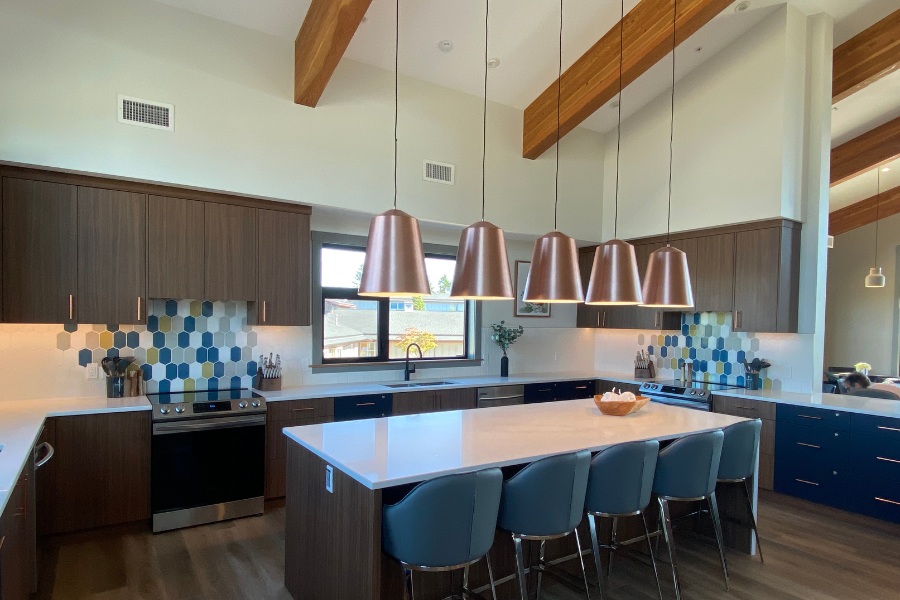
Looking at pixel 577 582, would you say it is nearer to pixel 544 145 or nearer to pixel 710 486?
pixel 710 486

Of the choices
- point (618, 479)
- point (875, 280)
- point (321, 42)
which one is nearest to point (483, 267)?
point (618, 479)

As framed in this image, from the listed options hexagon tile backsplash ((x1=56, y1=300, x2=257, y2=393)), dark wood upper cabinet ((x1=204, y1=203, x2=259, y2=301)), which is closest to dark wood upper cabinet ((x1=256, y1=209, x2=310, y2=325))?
dark wood upper cabinet ((x1=204, y1=203, x2=259, y2=301))

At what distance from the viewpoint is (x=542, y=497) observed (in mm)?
2318

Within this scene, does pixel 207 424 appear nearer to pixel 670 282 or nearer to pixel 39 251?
pixel 39 251

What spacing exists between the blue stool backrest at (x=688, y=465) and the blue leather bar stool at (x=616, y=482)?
9.2 inches

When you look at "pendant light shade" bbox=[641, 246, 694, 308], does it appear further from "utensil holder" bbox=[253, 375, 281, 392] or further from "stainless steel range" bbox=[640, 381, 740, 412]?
"utensil holder" bbox=[253, 375, 281, 392]

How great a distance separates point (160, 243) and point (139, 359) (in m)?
0.95

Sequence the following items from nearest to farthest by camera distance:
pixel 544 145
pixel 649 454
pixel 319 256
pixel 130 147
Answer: pixel 649 454 → pixel 130 147 → pixel 319 256 → pixel 544 145

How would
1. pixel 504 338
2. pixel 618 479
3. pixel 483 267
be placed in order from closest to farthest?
pixel 483 267 < pixel 618 479 < pixel 504 338

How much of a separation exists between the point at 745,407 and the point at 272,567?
4.01m

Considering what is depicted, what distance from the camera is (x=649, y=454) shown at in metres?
2.69

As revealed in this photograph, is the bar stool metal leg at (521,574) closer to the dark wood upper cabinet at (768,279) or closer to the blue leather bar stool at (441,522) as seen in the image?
the blue leather bar stool at (441,522)

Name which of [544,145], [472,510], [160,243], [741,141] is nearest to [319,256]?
[160,243]

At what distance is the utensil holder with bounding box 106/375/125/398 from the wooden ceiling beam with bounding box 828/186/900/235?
10201 mm
